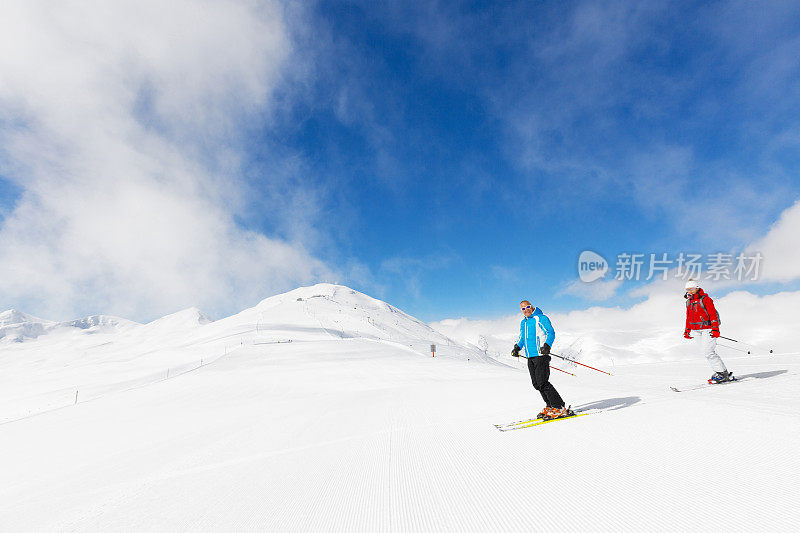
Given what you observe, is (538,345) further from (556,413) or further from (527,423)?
(527,423)

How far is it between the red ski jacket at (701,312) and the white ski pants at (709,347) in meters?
0.15

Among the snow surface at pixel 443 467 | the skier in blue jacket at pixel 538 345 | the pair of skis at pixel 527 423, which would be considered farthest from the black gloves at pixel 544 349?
the snow surface at pixel 443 467

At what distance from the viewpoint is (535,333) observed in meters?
6.98

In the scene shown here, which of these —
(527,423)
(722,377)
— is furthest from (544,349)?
(722,377)

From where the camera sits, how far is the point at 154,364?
4512cm

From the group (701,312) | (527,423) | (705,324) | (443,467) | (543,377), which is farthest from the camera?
(701,312)

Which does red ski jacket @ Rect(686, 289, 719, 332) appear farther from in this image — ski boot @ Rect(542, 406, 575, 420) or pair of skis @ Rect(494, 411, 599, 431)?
ski boot @ Rect(542, 406, 575, 420)

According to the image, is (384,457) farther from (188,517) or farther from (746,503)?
(746,503)

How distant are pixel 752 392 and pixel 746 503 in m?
5.42

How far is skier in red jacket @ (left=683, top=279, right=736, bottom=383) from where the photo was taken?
26.4 ft

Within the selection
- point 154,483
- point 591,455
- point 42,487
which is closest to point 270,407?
point 42,487

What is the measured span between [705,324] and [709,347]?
1.95 feet

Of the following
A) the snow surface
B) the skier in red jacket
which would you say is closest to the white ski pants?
the skier in red jacket

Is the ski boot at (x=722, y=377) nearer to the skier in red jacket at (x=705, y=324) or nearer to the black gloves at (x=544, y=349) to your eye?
the skier in red jacket at (x=705, y=324)
